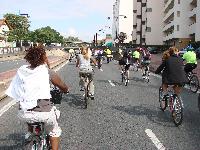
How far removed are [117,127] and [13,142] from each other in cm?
255

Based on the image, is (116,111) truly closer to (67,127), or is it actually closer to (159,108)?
(159,108)

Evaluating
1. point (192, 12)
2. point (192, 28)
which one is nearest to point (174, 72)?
point (192, 28)

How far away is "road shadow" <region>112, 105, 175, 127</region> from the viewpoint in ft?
32.1

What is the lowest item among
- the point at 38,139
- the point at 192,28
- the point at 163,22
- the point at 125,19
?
the point at 38,139

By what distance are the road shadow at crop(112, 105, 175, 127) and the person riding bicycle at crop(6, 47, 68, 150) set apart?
4947mm

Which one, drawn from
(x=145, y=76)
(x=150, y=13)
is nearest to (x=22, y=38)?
(x=150, y=13)

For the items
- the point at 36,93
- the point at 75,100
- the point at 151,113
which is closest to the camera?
the point at 36,93

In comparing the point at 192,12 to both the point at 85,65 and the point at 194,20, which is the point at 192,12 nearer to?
the point at 194,20

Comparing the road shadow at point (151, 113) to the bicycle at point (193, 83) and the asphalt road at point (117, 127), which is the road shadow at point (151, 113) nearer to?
the asphalt road at point (117, 127)

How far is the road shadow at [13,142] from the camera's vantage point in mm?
7048

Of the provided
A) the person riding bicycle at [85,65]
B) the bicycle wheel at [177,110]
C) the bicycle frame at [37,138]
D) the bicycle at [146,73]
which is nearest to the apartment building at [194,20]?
the bicycle at [146,73]

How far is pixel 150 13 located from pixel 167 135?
113m

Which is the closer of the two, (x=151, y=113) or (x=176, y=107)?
(x=176, y=107)

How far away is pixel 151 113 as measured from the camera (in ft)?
36.1
